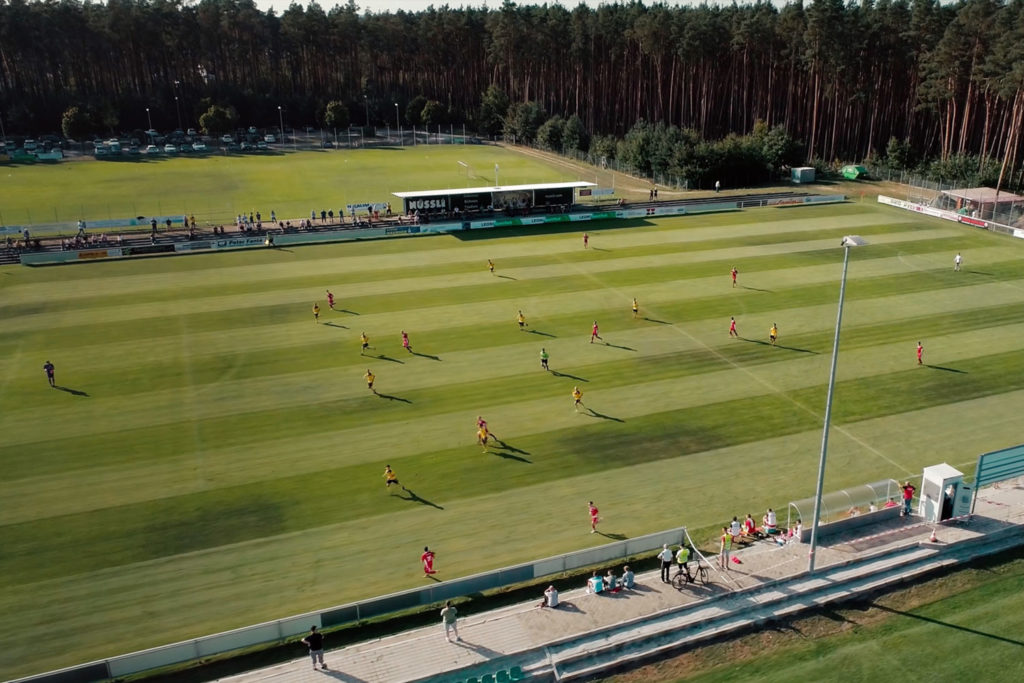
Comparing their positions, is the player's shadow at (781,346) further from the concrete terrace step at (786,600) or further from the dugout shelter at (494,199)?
the dugout shelter at (494,199)

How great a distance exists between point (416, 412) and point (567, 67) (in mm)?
107812

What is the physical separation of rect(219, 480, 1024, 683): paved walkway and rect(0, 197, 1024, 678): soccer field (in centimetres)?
287

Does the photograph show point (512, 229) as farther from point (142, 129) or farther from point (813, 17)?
point (142, 129)

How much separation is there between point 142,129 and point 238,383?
10778cm

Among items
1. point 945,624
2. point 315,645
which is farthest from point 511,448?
point 945,624

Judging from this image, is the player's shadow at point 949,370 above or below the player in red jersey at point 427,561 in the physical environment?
above

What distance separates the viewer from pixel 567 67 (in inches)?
5084

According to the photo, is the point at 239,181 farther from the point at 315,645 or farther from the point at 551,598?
the point at 551,598

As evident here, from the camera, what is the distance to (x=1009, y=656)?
66.5ft

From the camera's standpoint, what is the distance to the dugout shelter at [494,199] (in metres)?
68.9

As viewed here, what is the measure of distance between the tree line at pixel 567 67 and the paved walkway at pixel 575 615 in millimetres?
64628

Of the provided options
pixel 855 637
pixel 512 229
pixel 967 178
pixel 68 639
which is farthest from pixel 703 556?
pixel 967 178

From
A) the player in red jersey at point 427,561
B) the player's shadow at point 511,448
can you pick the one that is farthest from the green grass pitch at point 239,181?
the player in red jersey at point 427,561

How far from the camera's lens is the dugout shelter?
6888 centimetres
